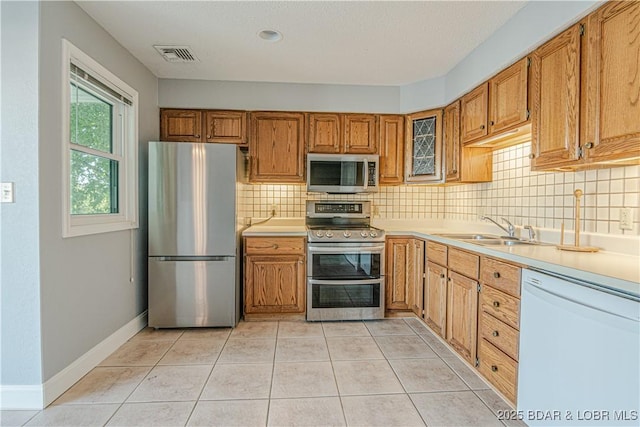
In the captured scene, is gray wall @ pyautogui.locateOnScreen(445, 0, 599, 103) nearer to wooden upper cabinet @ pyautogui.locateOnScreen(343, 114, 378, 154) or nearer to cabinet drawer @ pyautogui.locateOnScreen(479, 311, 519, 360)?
wooden upper cabinet @ pyautogui.locateOnScreen(343, 114, 378, 154)

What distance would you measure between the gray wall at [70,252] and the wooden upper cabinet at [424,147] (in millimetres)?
2652

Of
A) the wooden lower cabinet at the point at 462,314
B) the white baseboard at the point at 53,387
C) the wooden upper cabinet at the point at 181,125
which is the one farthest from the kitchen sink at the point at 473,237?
the white baseboard at the point at 53,387

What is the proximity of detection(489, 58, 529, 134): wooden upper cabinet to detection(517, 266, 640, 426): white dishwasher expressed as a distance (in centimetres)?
111

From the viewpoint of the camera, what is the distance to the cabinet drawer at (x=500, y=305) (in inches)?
68.1

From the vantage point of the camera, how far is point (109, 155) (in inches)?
98.0

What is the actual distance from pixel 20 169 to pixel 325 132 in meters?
2.43

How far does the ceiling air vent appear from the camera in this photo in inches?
103

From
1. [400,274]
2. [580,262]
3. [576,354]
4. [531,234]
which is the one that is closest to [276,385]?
[576,354]

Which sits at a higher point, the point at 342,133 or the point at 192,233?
the point at 342,133

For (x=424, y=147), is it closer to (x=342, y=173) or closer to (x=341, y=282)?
(x=342, y=173)

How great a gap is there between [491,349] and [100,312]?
8.49 ft

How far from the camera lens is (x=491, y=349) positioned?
6.39 ft

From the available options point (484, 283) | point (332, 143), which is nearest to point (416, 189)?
point (332, 143)

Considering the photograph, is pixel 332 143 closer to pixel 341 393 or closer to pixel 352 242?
pixel 352 242
